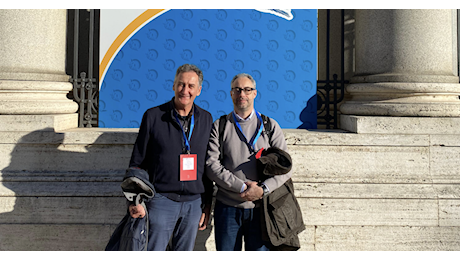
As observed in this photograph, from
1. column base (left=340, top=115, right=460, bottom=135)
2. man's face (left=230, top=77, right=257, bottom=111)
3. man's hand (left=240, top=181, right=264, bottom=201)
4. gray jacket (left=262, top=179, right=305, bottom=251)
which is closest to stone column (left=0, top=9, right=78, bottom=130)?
man's face (left=230, top=77, right=257, bottom=111)

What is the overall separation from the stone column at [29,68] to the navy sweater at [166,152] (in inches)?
76.3

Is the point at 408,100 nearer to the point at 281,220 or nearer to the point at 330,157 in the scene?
the point at 330,157

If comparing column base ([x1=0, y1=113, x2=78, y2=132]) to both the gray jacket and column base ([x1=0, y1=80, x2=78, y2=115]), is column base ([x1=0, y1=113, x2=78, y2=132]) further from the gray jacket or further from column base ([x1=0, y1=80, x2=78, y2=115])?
the gray jacket

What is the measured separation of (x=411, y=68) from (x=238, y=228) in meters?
3.14

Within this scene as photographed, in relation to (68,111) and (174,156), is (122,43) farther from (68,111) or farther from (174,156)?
(174,156)

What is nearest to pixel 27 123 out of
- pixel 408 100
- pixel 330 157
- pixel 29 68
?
pixel 29 68

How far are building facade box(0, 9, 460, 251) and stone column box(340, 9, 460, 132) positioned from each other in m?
0.01

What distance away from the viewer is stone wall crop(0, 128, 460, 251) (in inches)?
145

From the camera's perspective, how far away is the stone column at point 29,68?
4.02 meters

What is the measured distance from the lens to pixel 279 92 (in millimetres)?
4625

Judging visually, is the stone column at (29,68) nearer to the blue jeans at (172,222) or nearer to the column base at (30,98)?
the column base at (30,98)
